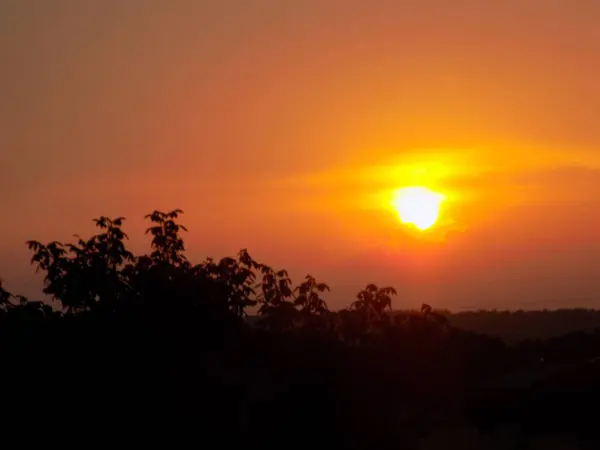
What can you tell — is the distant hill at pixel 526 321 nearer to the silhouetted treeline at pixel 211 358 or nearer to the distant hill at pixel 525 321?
the distant hill at pixel 525 321

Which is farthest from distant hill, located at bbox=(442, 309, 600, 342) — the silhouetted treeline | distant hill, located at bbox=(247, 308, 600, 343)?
the silhouetted treeline

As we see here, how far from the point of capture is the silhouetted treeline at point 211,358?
1691cm

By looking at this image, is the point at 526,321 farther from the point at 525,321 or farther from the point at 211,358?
the point at 211,358

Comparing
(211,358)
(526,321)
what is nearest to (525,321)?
(526,321)

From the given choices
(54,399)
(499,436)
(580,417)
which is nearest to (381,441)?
(499,436)

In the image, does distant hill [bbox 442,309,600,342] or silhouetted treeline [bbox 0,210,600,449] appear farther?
distant hill [bbox 442,309,600,342]

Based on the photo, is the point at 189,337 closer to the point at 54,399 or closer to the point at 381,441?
the point at 54,399

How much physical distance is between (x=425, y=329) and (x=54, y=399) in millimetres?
7931

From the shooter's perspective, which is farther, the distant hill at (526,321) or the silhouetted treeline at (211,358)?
the distant hill at (526,321)

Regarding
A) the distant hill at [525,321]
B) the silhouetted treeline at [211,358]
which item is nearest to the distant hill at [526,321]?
the distant hill at [525,321]

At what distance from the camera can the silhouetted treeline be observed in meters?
16.9

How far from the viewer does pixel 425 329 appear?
64.7 feet

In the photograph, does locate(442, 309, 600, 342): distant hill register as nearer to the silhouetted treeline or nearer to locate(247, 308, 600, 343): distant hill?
locate(247, 308, 600, 343): distant hill

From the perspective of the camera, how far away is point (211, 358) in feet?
59.5
